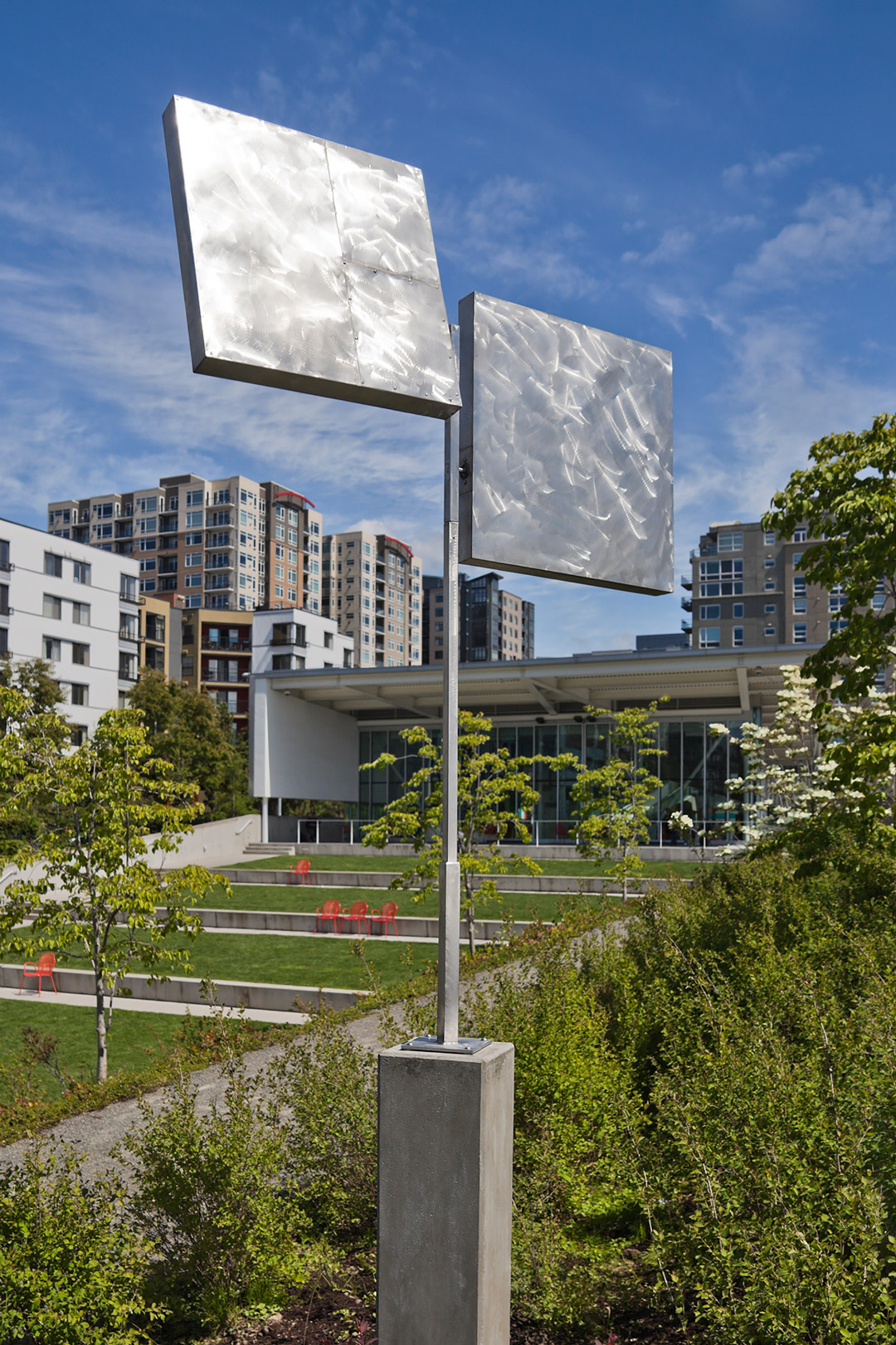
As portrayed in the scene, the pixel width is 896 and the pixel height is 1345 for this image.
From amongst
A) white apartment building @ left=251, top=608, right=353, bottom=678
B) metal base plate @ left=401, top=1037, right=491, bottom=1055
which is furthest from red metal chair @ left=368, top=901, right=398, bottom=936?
white apartment building @ left=251, top=608, right=353, bottom=678

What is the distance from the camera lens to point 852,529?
7.98 m

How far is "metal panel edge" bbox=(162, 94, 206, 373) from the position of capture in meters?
2.80

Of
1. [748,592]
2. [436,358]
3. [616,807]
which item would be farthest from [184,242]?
[748,592]

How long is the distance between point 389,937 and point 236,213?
57.5 ft

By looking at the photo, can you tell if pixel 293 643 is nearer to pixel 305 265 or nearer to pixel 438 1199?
pixel 305 265

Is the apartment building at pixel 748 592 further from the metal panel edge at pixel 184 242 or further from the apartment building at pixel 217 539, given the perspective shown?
the metal panel edge at pixel 184 242

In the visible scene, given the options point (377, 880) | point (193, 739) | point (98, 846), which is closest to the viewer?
point (98, 846)

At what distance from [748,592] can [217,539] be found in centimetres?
5160

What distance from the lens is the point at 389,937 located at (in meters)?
19.2

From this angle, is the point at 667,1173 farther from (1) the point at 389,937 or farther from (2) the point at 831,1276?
(1) the point at 389,937

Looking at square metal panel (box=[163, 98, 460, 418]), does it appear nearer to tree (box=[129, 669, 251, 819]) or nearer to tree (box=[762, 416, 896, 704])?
tree (box=[762, 416, 896, 704])

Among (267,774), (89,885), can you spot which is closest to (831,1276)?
(89,885)

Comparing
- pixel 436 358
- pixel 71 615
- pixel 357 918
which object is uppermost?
pixel 71 615

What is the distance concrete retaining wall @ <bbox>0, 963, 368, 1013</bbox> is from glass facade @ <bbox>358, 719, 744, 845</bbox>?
22780 mm
